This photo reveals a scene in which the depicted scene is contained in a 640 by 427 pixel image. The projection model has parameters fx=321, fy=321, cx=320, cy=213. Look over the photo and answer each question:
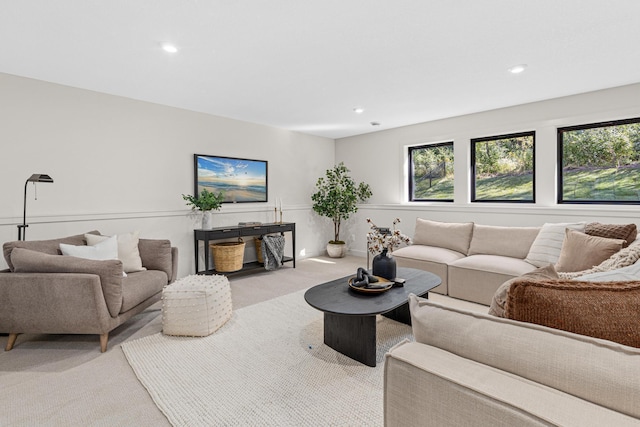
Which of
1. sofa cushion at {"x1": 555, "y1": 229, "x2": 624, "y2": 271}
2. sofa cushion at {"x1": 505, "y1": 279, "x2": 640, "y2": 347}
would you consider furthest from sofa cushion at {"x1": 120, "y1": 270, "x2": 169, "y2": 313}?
sofa cushion at {"x1": 555, "y1": 229, "x2": 624, "y2": 271}

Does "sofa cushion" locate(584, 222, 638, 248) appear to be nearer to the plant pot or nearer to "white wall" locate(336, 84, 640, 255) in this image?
"white wall" locate(336, 84, 640, 255)

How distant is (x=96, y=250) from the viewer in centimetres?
282

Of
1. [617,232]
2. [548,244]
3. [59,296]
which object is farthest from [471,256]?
[59,296]

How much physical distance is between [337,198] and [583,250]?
3.56 m

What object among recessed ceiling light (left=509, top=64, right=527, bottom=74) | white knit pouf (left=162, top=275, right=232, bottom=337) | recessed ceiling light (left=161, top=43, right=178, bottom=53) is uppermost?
recessed ceiling light (left=509, top=64, right=527, bottom=74)

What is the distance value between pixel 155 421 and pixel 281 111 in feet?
12.0

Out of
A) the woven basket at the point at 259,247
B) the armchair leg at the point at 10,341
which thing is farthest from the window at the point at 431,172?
the armchair leg at the point at 10,341

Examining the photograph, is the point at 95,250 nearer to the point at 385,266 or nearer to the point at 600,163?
the point at 385,266

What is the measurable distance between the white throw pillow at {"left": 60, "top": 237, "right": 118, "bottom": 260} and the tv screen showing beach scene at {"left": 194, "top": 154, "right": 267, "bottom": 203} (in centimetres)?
159

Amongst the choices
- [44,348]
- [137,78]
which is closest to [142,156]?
[137,78]

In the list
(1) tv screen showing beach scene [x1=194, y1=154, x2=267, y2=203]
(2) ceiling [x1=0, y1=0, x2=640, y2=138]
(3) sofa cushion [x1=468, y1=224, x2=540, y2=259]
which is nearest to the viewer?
(2) ceiling [x1=0, y1=0, x2=640, y2=138]

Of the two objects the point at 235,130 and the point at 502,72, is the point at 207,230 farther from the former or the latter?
the point at 502,72

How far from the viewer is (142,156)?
3912mm

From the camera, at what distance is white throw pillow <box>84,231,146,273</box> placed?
301cm
